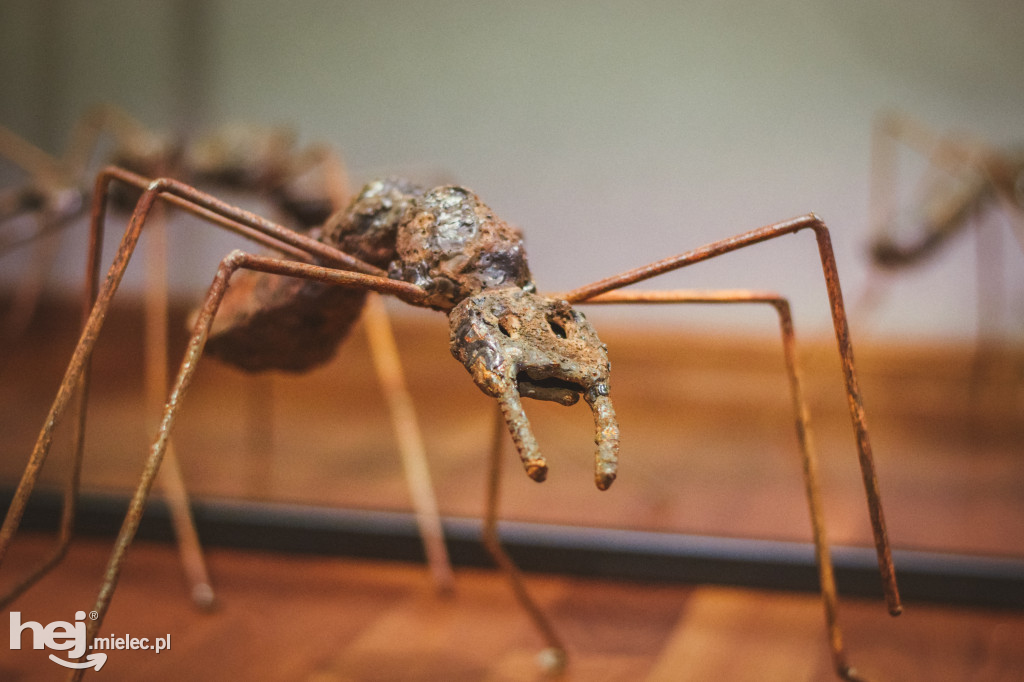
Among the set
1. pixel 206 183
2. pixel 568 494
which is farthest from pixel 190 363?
pixel 206 183

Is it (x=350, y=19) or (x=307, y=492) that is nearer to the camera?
(x=307, y=492)

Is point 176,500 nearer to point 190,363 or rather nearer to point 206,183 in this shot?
point 190,363

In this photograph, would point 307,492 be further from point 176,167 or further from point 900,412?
point 900,412

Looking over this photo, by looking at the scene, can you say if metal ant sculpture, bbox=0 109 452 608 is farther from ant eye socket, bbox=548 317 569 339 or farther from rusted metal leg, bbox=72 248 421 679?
ant eye socket, bbox=548 317 569 339

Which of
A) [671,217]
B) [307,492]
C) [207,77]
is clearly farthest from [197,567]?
[207,77]

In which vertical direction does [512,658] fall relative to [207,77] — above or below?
below

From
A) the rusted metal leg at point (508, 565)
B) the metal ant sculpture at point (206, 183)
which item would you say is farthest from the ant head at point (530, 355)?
the metal ant sculpture at point (206, 183)

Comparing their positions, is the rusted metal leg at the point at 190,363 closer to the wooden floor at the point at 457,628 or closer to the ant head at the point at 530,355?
the ant head at the point at 530,355
